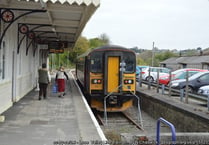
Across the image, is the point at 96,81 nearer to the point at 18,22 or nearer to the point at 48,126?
the point at 18,22

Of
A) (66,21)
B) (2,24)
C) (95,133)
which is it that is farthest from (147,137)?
(66,21)

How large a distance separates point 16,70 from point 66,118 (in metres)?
3.73

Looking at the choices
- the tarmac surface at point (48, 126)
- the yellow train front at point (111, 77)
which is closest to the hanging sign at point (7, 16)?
the tarmac surface at point (48, 126)

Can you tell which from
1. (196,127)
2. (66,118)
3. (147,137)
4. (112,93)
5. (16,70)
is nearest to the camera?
(147,137)

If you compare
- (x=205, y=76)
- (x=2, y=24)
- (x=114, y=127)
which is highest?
(x=2, y=24)

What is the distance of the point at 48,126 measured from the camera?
759 centimetres

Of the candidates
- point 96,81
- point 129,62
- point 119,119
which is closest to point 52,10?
point 96,81

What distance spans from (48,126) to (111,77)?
19.6 feet

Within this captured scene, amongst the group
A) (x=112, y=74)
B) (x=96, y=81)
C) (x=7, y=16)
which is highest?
(x=7, y=16)

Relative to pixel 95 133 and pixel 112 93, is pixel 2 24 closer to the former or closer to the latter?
pixel 95 133

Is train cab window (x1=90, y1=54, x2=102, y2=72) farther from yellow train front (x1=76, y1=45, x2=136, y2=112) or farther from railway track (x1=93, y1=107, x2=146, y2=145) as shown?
railway track (x1=93, y1=107, x2=146, y2=145)

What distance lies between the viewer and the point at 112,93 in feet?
42.7

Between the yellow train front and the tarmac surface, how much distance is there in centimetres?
249

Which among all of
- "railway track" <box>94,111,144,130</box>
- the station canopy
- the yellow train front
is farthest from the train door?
the station canopy
